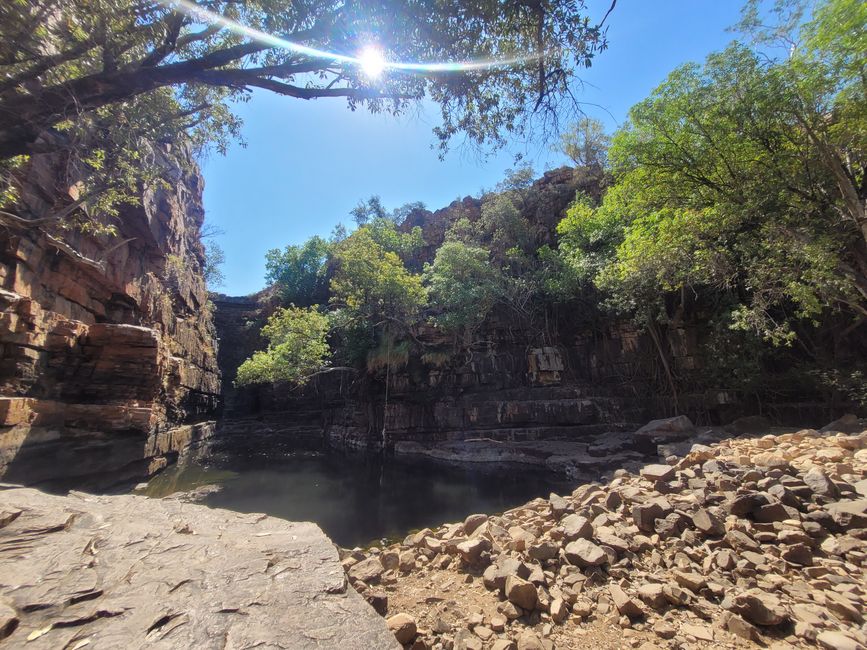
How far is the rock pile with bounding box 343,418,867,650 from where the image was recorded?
7.50 feet

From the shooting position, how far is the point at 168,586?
237 cm

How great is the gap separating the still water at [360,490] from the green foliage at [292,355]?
3.73m

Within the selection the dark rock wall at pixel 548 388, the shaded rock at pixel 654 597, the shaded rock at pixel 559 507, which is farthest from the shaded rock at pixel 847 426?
the shaded rock at pixel 654 597

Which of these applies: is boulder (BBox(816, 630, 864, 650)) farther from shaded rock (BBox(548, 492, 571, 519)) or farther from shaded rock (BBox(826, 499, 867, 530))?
shaded rock (BBox(548, 492, 571, 519))

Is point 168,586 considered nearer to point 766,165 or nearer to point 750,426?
point 766,165

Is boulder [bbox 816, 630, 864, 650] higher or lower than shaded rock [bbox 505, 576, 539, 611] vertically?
higher

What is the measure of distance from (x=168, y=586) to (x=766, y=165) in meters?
10.6

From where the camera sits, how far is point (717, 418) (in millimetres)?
13406

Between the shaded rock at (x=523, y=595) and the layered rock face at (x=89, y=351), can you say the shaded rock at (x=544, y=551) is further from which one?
the layered rock face at (x=89, y=351)

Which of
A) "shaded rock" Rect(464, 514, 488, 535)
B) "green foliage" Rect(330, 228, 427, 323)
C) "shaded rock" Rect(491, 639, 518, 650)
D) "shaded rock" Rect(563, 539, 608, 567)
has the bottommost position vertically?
"shaded rock" Rect(464, 514, 488, 535)

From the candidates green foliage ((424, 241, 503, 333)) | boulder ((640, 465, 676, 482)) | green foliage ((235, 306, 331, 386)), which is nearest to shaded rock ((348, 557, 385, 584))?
boulder ((640, 465, 676, 482))

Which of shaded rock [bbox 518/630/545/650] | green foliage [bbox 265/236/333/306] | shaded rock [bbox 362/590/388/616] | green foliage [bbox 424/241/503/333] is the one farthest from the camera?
green foliage [bbox 265/236/333/306]

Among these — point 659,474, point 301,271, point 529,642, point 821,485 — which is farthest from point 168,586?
point 301,271

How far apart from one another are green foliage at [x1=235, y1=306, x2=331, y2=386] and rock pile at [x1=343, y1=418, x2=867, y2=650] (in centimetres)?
1344
